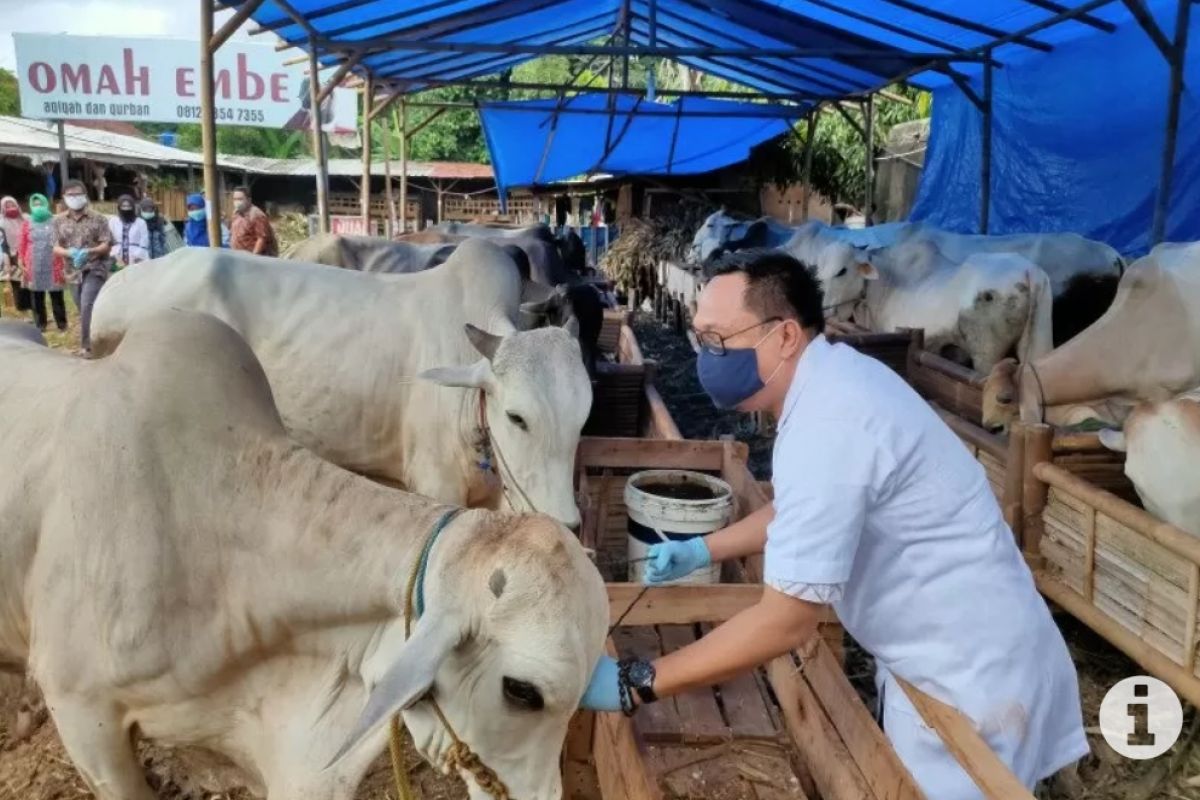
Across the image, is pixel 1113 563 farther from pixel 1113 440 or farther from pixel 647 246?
pixel 647 246

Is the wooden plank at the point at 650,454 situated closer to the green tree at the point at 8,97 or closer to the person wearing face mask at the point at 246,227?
the person wearing face mask at the point at 246,227

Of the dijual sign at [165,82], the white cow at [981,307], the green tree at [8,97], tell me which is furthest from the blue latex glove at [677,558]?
the green tree at [8,97]

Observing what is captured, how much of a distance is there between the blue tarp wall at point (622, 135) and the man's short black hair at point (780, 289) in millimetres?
11261

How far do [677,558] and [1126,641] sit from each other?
1.66 meters

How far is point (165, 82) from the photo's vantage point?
53.4 feet

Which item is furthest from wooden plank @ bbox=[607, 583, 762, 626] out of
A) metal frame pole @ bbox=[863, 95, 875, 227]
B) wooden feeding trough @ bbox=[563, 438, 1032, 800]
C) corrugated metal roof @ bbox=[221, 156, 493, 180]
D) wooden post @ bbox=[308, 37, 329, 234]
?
corrugated metal roof @ bbox=[221, 156, 493, 180]

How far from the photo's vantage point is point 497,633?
5.27 ft

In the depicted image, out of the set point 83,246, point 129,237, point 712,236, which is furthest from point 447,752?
point 712,236

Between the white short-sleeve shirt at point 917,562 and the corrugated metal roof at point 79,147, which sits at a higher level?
the corrugated metal roof at point 79,147

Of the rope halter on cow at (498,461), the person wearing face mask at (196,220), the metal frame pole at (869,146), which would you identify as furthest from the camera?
the metal frame pole at (869,146)

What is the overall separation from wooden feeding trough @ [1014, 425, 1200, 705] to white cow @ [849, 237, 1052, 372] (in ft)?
9.10

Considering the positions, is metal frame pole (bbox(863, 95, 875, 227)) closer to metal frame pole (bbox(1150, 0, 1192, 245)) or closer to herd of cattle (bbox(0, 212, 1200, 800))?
metal frame pole (bbox(1150, 0, 1192, 245))

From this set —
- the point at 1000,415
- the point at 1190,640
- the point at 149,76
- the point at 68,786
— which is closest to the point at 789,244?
the point at 1000,415

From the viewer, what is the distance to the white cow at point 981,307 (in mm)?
6078
